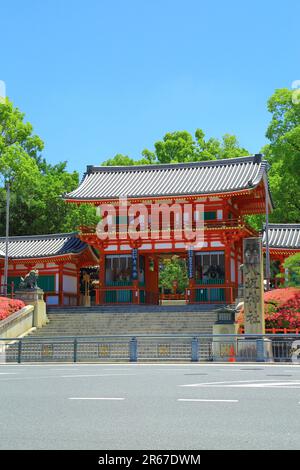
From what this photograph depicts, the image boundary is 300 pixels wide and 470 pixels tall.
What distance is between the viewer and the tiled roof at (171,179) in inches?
1656

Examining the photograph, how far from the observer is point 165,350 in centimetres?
2559

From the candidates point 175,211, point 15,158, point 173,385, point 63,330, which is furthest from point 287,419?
point 15,158

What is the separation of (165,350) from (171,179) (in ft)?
70.8

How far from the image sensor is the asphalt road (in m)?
6.92

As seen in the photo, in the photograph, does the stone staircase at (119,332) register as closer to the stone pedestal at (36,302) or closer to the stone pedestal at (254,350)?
the stone pedestal at (36,302)

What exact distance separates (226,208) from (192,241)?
3359 millimetres

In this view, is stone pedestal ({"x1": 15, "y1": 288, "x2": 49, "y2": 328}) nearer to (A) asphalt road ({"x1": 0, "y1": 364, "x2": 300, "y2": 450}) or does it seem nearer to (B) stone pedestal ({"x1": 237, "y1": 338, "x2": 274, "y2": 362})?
(B) stone pedestal ({"x1": 237, "y1": 338, "x2": 274, "y2": 362})

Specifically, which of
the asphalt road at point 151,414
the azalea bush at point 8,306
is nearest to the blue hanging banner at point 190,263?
the azalea bush at point 8,306

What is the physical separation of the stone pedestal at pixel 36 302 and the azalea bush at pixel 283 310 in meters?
11.6

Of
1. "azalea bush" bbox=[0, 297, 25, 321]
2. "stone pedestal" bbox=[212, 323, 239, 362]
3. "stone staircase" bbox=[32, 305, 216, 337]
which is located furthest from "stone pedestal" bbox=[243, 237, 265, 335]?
"azalea bush" bbox=[0, 297, 25, 321]

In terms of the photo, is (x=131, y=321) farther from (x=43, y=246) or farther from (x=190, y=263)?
(x=43, y=246)

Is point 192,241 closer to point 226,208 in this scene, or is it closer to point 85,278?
point 226,208

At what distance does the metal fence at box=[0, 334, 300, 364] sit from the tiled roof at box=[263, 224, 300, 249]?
48.2 feet

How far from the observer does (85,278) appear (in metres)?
49.2
